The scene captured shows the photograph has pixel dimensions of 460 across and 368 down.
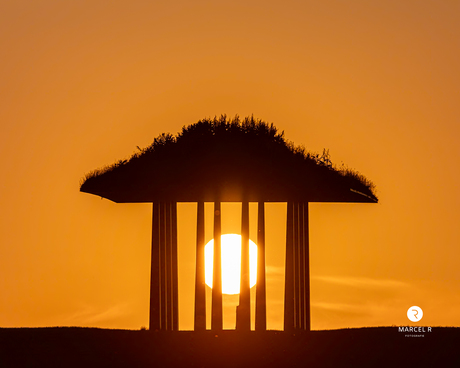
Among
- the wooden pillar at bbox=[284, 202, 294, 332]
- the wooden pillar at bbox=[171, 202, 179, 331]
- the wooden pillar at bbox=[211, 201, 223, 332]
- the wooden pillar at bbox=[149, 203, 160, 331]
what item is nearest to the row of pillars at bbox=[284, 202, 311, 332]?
the wooden pillar at bbox=[284, 202, 294, 332]

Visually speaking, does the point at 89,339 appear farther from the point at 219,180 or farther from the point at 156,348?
the point at 219,180

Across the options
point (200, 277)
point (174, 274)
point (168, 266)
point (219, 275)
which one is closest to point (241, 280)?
point (219, 275)

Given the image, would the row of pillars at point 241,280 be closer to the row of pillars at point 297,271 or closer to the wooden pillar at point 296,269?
the row of pillars at point 297,271

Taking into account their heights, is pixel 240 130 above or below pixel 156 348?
above

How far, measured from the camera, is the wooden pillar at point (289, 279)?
31.2 m

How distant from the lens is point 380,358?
2778cm

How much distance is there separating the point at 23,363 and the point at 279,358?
7758 mm

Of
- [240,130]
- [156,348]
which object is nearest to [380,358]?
[156,348]

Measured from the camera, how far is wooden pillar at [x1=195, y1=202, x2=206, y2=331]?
1250 inches

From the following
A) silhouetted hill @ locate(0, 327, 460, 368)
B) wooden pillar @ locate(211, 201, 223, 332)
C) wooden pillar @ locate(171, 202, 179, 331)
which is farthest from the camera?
wooden pillar @ locate(171, 202, 179, 331)

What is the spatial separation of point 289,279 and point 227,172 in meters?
4.40

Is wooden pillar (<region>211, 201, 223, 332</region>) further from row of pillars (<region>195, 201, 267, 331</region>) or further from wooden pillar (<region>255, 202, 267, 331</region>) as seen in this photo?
wooden pillar (<region>255, 202, 267, 331</region>)

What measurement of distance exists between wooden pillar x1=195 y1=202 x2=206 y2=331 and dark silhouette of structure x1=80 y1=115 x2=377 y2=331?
0.04 metres

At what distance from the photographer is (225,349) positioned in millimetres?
28234
